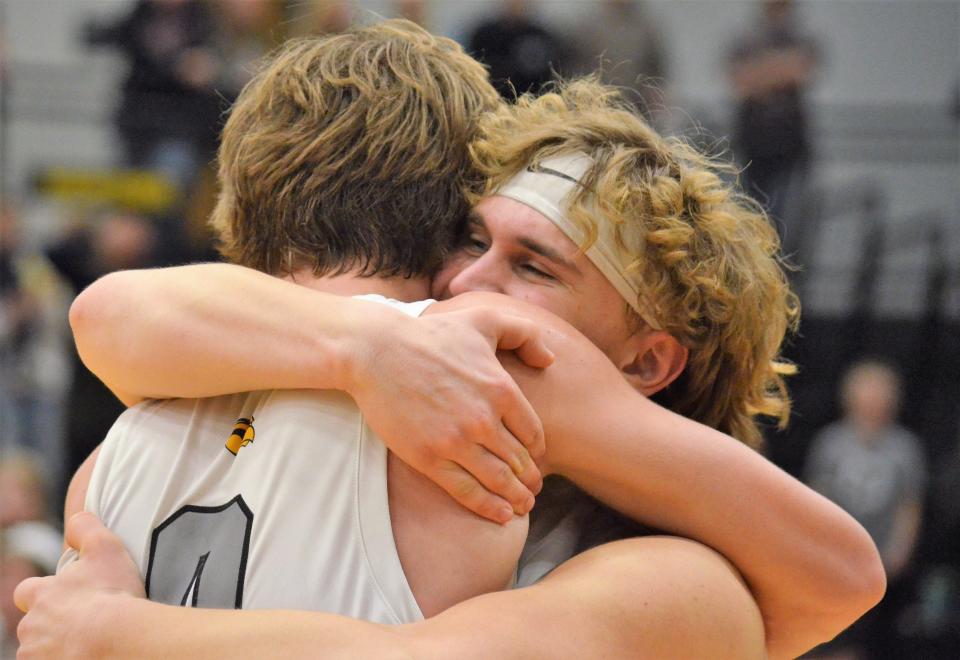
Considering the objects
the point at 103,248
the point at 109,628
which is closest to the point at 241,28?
the point at 103,248

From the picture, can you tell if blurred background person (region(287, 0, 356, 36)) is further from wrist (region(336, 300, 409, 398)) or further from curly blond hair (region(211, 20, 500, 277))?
wrist (region(336, 300, 409, 398))

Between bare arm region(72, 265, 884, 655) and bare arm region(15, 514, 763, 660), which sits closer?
bare arm region(15, 514, 763, 660)

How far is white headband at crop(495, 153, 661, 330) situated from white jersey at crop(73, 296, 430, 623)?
342mm

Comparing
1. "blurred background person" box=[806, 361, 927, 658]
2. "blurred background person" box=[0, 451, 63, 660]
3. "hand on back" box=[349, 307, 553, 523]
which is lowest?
"blurred background person" box=[806, 361, 927, 658]

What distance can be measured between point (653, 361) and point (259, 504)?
2.83ft

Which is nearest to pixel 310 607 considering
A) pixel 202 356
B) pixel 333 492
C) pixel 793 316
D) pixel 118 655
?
pixel 333 492

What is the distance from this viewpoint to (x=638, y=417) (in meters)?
1.95

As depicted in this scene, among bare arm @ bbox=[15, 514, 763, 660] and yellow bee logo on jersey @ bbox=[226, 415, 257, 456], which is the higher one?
yellow bee logo on jersey @ bbox=[226, 415, 257, 456]

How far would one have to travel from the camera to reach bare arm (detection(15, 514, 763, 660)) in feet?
5.47

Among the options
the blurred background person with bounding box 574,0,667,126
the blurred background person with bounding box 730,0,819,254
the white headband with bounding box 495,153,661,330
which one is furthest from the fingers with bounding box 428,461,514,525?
the blurred background person with bounding box 574,0,667,126

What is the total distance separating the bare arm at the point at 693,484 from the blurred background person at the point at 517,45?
5.30 meters

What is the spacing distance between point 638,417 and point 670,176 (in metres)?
0.56

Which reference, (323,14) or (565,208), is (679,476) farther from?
(323,14)

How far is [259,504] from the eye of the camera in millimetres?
1815
